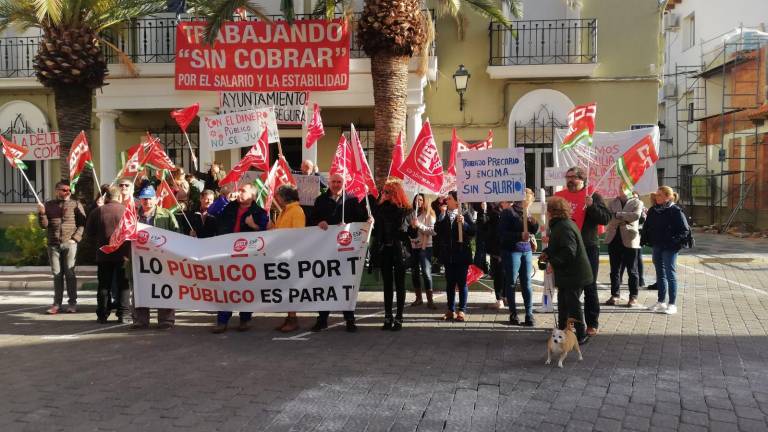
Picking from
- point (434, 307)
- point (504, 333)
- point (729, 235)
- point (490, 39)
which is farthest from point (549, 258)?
point (729, 235)

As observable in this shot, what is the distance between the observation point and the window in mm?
30750

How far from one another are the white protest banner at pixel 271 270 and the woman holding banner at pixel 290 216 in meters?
0.15

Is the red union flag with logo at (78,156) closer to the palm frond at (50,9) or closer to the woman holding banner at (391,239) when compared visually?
the palm frond at (50,9)

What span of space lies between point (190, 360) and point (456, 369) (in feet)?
8.55

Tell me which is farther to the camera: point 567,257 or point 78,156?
point 78,156

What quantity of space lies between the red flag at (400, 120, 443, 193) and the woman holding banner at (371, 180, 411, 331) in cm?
77

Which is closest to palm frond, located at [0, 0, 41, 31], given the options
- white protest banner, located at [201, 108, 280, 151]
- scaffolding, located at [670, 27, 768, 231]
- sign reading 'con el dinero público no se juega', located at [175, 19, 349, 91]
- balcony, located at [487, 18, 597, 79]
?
sign reading 'con el dinero público no se juega', located at [175, 19, 349, 91]

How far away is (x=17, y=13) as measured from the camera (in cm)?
1396

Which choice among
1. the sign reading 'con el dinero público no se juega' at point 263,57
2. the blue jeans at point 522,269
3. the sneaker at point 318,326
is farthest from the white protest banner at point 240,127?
the blue jeans at point 522,269

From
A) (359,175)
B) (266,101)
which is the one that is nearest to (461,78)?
(266,101)

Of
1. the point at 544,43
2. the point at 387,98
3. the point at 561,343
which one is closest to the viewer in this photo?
the point at 561,343

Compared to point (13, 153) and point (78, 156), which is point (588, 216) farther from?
point (13, 153)

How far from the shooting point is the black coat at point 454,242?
838 centimetres

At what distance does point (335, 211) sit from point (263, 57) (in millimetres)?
8485
